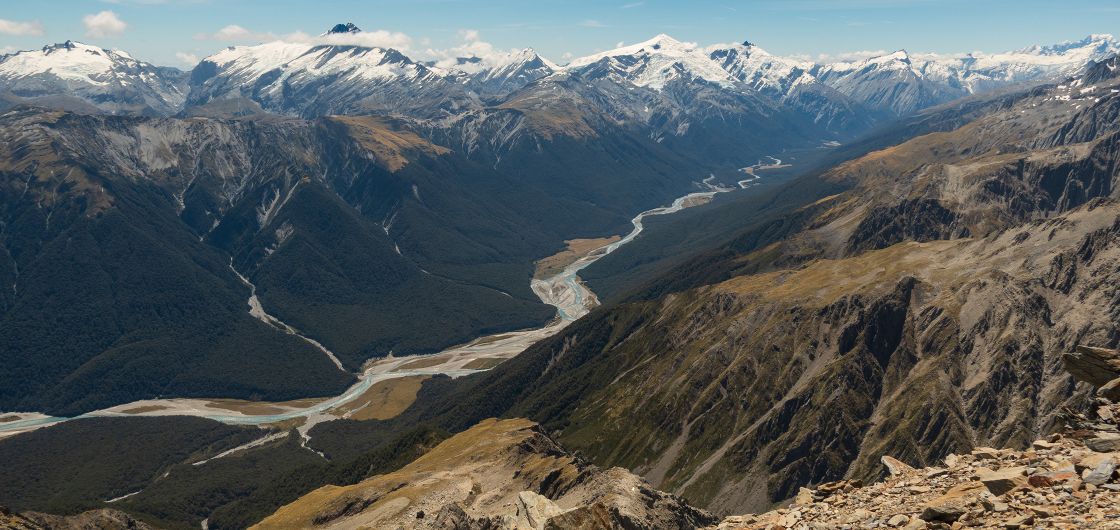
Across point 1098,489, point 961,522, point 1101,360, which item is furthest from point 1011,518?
point 1101,360

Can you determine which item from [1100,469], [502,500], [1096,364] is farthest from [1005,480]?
[502,500]

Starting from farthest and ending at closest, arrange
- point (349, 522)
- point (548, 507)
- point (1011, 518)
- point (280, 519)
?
point (280, 519) → point (349, 522) → point (548, 507) → point (1011, 518)

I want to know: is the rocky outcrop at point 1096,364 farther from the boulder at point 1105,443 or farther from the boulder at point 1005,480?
the boulder at point 1005,480

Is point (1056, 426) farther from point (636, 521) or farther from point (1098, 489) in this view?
point (636, 521)

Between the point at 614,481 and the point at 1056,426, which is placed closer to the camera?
the point at 1056,426

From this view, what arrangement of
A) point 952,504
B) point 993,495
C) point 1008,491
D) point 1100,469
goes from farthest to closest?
1. point 952,504
2. point 993,495
3. point 1008,491
4. point 1100,469

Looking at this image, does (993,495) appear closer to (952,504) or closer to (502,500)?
(952,504)

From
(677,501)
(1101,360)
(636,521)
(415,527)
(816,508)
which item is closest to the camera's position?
(816,508)
